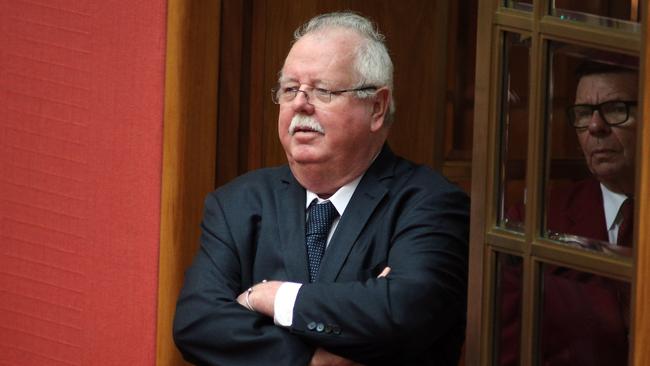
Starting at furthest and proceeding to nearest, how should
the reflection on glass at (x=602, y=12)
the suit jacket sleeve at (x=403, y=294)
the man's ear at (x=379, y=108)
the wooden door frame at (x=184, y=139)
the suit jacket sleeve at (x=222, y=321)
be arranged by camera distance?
the wooden door frame at (x=184, y=139) < the man's ear at (x=379, y=108) < the suit jacket sleeve at (x=222, y=321) < the suit jacket sleeve at (x=403, y=294) < the reflection on glass at (x=602, y=12)

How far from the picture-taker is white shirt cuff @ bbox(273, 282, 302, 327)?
113 inches

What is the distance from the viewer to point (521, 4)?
2.54 m

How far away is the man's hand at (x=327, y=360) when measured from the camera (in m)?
2.87

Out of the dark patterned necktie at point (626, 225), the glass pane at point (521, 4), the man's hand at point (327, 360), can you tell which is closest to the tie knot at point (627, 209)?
the dark patterned necktie at point (626, 225)

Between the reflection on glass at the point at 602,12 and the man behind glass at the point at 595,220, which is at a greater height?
the reflection on glass at the point at 602,12

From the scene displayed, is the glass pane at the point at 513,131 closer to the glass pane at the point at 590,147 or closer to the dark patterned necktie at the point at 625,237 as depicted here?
the glass pane at the point at 590,147

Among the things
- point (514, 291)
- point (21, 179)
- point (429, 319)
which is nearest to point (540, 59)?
point (514, 291)

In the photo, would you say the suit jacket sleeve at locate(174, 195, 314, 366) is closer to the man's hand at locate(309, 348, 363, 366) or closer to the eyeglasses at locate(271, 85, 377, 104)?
the man's hand at locate(309, 348, 363, 366)

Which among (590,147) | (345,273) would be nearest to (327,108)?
(345,273)

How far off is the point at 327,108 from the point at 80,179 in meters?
0.91

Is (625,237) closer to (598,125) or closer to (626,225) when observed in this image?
(626,225)

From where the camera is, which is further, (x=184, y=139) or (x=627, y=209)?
(x=184, y=139)

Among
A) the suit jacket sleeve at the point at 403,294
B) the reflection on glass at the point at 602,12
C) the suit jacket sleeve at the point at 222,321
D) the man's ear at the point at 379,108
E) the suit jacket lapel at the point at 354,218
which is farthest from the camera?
the man's ear at the point at 379,108

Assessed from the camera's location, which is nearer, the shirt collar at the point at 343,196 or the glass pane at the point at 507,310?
the glass pane at the point at 507,310
